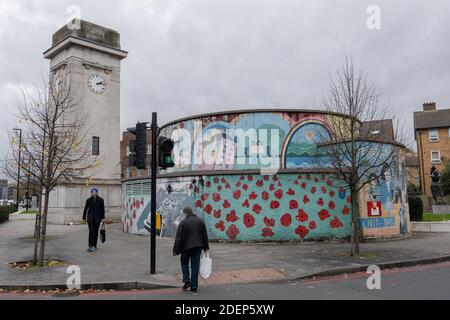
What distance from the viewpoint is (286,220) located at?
15648mm

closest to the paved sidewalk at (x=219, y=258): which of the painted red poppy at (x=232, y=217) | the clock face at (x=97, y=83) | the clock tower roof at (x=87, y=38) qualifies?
the painted red poppy at (x=232, y=217)

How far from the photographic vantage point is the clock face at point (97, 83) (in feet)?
98.9

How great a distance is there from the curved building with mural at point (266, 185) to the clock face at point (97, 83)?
1415cm

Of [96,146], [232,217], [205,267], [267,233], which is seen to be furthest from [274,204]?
[96,146]

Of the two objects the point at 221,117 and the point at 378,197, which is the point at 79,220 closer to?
the point at 221,117

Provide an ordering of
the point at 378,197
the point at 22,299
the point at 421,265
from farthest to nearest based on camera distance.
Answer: the point at 378,197 < the point at 421,265 < the point at 22,299

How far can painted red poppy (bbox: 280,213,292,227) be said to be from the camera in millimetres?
15633

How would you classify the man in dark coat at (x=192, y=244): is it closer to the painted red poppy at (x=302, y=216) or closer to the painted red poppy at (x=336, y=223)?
the painted red poppy at (x=302, y=216)

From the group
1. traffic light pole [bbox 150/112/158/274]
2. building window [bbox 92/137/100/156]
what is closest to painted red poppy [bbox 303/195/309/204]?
traffic light pole [bbox 150/112/158/274]

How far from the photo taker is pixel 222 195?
16109 mm

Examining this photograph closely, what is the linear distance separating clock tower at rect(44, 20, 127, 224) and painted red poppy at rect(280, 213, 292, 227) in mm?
16865

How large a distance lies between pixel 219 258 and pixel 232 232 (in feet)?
12.0

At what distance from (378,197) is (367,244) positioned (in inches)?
87.8
